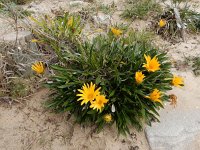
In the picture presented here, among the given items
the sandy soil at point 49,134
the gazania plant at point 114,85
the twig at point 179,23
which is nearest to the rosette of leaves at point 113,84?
the gazania plant at point 114,85

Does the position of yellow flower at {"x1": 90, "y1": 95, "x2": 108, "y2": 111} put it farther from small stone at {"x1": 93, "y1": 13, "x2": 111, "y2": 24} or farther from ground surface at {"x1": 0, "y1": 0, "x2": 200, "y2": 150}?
small stone at {"x1": 93, "y1": 13, "x2": 111, "y2": 24}

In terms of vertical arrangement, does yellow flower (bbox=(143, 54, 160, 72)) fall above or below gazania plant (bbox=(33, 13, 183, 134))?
above

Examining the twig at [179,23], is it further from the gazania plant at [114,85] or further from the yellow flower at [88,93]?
the yellow flower at [88,93]

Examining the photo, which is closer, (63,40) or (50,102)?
(50,102)

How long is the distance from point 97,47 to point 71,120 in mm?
822

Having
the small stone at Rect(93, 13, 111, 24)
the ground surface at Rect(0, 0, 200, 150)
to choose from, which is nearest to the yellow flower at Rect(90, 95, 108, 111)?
the ground surface at Rect(0, 0, 200, 150)

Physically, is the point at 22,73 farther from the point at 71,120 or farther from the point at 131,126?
the point at 131,126

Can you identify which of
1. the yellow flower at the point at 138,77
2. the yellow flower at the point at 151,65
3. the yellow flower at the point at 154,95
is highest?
the yellow flower at the point at 151,65

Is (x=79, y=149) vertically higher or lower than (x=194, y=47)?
lower

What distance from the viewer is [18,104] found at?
3697mm

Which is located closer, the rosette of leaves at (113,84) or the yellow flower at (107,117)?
the yellow flower at (107,117)

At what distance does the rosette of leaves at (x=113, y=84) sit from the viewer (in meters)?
3.25

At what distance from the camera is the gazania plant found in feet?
10.5

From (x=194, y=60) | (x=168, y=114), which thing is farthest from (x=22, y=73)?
(x=194, y=60)
